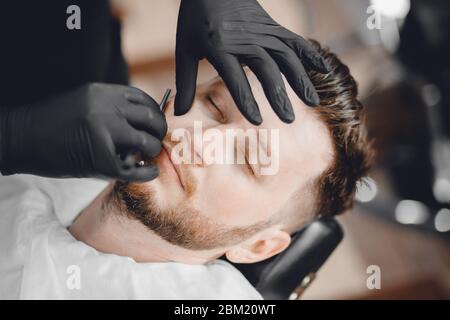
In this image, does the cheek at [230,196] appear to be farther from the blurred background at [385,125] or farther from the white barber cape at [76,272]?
the blurred background at [385,125]

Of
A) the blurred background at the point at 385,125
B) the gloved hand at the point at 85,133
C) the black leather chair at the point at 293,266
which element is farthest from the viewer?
the blurred background at the point at 385,125

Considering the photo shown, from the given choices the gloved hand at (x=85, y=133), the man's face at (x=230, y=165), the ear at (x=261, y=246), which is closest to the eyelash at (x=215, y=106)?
the man's face at (x=230, y=165)

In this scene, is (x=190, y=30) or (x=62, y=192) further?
(x=62, y=192)

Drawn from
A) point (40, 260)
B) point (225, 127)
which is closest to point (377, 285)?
point (225, 127)

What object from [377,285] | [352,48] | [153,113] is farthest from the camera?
[352,48]

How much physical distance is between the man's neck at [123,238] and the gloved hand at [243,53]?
27cm

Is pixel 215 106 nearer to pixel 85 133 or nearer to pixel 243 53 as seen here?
pixel 243 53

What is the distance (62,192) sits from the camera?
1.23 meters

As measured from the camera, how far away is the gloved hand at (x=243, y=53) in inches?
35.9

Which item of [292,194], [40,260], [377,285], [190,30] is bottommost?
[377,285]

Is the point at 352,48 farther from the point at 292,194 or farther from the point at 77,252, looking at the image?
the point at 77,252

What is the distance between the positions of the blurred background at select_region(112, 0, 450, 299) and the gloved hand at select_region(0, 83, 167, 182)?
804 millimetres

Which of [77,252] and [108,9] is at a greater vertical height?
[108,9]

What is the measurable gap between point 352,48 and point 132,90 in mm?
1459
